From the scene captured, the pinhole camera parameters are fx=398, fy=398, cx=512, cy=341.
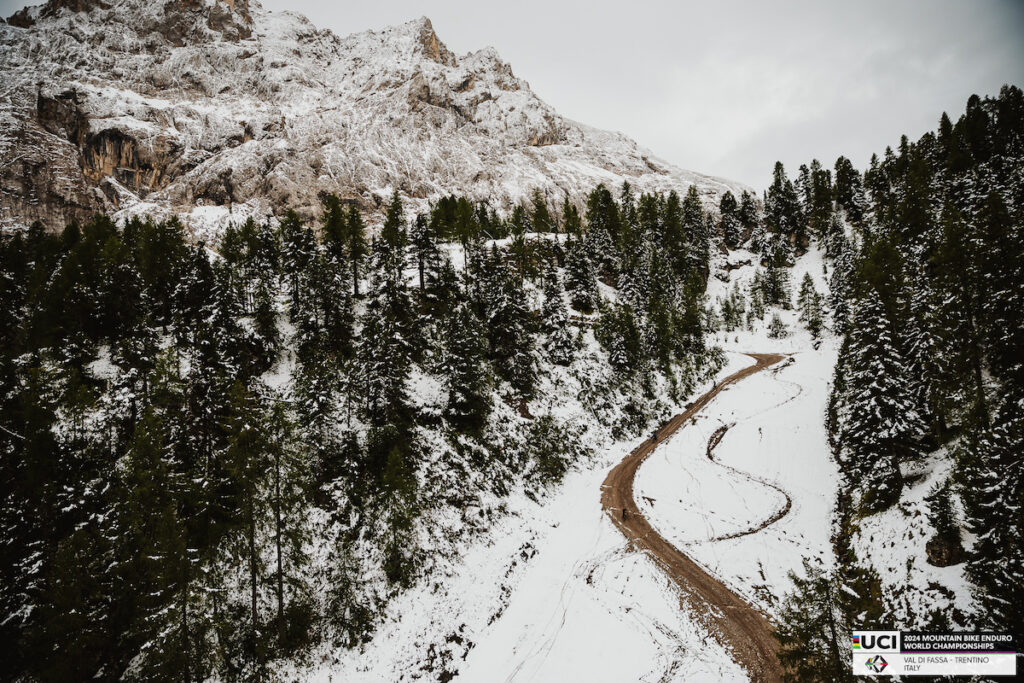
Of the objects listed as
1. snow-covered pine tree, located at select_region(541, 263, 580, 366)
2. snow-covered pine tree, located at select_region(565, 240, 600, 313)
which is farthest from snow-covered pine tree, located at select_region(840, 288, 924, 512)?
snow-covered pine tree, located at select_region(565, 240, 600, 313)

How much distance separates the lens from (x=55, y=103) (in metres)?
123

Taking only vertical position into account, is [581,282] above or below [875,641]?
above

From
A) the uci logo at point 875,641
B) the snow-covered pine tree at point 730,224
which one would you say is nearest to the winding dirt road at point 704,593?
the uci logo at point 875,641

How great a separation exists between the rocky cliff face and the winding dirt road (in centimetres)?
12370

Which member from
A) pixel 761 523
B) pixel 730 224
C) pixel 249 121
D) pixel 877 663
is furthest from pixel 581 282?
pixel 249 121

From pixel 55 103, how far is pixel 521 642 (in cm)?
19699

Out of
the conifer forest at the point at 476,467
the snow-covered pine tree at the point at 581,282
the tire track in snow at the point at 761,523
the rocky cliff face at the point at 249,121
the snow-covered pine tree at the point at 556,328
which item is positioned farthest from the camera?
the rocky cliff face at the point at 249,121

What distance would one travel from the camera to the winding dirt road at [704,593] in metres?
17.2

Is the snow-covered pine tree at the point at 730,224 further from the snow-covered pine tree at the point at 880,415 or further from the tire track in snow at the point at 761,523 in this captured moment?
the snow-covered pine tree at the point at 880,415

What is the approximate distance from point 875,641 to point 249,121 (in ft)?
615

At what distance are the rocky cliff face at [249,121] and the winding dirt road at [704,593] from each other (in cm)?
12370

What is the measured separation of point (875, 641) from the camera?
11609 mm

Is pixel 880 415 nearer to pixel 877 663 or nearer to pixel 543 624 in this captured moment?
pixel 877 663

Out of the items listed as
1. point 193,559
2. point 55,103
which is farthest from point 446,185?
point 193,559
